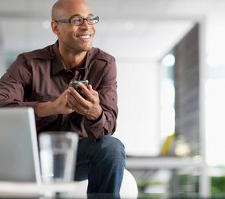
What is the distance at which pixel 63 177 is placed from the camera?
113 centimetres

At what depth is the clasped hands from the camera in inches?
76.4

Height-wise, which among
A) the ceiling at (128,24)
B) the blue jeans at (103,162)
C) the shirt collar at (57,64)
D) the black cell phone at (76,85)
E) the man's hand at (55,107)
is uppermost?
the ceiling at (128,24)

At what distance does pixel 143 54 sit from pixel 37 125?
232 inches

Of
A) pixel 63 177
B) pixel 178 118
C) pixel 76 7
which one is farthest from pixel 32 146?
pixel 178 118

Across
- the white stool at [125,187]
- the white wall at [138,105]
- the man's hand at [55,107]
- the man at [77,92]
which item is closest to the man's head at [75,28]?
the man at [77,92]

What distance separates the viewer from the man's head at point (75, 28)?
94.2 inches

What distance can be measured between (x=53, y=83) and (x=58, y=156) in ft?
4.09

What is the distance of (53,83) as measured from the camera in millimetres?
2344

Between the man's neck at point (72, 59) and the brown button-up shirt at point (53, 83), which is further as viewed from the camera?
the man's neck at point (72, 59)

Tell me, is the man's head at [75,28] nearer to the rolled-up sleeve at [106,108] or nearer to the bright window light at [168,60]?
the rolled-up sleeve at [106,108]

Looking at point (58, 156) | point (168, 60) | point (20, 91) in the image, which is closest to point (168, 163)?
point (168, 60)

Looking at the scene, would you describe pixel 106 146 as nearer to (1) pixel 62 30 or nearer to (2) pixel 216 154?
(1) pixel 62 30

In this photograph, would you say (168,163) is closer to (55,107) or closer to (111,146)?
(111,146)

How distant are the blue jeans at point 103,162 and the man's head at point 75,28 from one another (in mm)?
454
